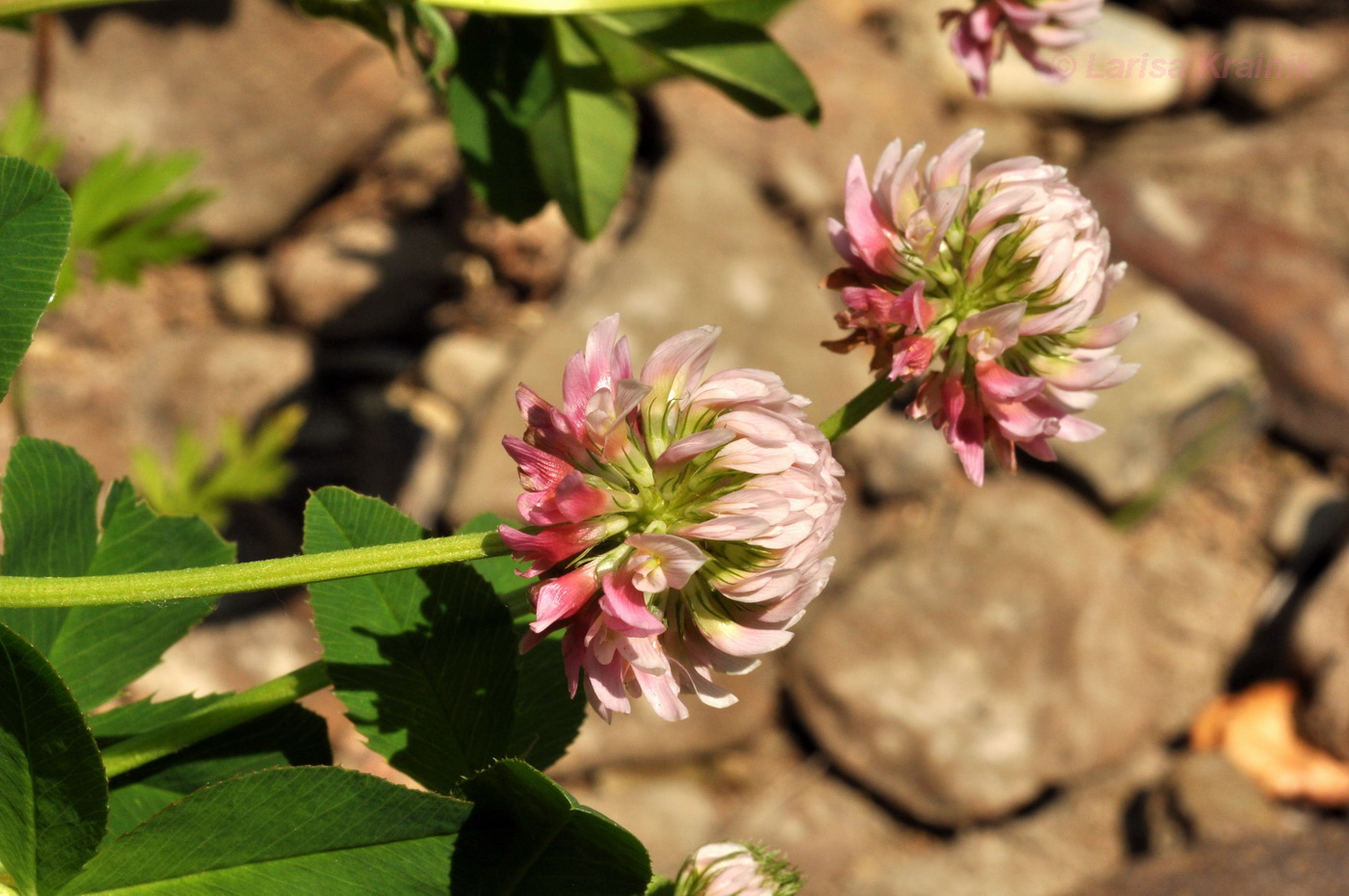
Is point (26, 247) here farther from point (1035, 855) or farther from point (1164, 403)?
point (1164, 403)

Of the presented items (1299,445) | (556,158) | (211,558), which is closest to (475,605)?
(211,558)

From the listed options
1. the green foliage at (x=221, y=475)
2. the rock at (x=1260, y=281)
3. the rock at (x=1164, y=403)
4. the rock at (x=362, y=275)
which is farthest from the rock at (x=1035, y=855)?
the rock at (x=362, y=275)

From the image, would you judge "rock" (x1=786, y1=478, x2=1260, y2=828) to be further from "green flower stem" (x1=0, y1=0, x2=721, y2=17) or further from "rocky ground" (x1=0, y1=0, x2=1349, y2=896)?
"green flower stem" (x1=0, y1=0, x2=721, y2=17)

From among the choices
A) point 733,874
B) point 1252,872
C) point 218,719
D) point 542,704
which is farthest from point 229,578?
point 1252,872

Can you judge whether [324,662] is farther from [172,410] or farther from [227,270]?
[227,270]

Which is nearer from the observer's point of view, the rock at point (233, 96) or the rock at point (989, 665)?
the rock at point (233, 96)

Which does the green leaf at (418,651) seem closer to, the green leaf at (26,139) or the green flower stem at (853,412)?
the green flower stem at (853,412)

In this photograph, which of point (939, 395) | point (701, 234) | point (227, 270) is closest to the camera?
point (939, 395)
